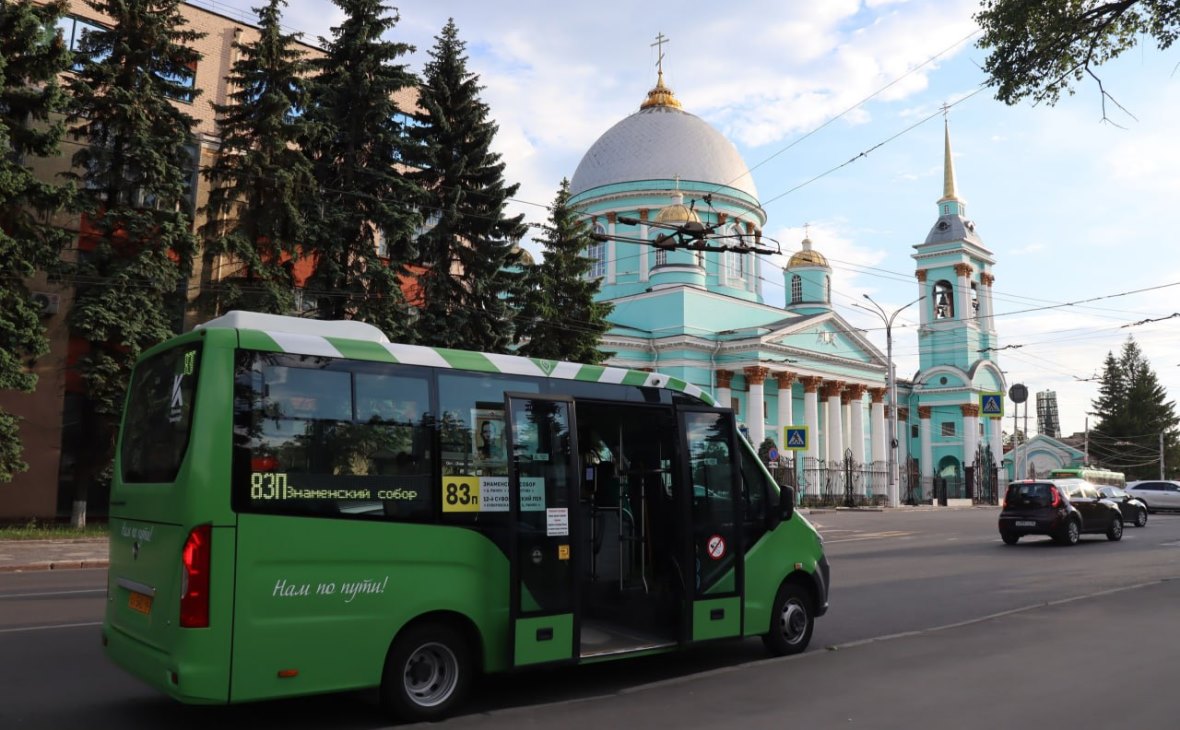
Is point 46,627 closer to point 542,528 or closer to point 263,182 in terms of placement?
point 542,528

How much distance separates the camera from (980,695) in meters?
6.74

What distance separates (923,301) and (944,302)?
163 centimetres

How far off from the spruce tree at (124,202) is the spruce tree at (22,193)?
138cm

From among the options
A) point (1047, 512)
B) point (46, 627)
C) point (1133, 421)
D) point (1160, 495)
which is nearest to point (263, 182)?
point (46, 627)

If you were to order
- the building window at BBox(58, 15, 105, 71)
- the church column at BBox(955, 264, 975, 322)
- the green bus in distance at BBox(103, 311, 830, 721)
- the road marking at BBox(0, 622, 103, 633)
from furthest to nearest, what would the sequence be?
the church column at BBox(955, 264, 975, 322) < the building window at BBox(58, 15, 105, 71) < the road marking at BBox(0, 622, 103, 633) < the green bus in distance at BBox(103, 311, 830, 721)

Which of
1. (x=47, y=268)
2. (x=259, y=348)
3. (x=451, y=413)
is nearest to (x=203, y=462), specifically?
(x=259, y=348)

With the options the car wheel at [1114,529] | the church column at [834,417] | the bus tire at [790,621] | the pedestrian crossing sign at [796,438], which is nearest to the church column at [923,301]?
the church column at [834,417]

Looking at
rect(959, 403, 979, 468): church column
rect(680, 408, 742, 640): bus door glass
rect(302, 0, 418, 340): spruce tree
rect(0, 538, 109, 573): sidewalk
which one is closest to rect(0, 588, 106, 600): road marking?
rect(0, 538, 109, 573): sidewalk

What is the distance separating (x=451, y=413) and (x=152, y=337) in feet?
60.5

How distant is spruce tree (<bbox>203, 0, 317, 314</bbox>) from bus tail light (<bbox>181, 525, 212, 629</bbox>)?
1902 cm

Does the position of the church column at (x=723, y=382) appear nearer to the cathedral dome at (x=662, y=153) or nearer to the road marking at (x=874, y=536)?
the cathedral dome at (x=662, y=153)

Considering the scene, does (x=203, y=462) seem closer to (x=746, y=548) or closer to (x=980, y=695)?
(x=746, y=548)

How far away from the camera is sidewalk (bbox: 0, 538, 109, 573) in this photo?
16000mm

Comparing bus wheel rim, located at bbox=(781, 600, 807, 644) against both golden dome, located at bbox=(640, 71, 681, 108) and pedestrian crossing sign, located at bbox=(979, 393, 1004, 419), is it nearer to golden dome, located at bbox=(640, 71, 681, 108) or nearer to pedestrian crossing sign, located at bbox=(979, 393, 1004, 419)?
pedestrian crossing sign, located at bbox=(979, 393, 1004, 419)
